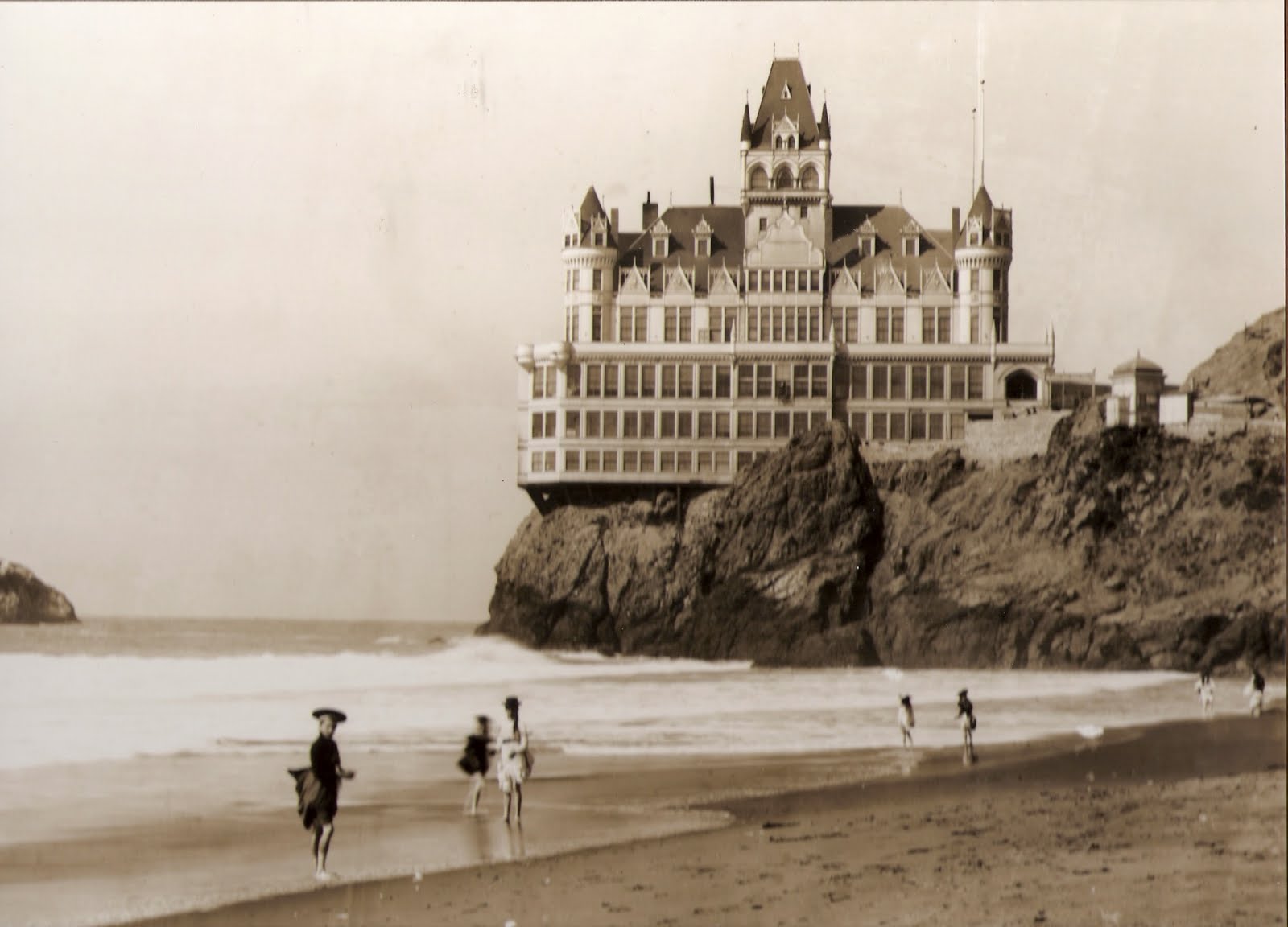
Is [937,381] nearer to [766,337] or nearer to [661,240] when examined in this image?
[766,337]

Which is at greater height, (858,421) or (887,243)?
(887,243)

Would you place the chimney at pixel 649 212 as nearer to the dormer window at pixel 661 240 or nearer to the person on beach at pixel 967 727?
the dormer window at pixel 661 240

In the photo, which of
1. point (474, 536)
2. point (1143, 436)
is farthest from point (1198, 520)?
point (474, 536)

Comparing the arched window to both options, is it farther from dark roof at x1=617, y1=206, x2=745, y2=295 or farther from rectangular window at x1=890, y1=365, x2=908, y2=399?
dark roof at x1=617, y1=206, x2=745, y2=295

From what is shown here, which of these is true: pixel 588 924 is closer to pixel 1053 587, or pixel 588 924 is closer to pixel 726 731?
pixel 726 731

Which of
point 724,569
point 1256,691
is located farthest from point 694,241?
point 1256,691

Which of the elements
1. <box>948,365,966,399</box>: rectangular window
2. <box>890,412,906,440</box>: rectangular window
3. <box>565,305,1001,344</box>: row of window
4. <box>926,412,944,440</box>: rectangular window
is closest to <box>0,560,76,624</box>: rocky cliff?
<box>565,305,1001,344</box>: row of window
